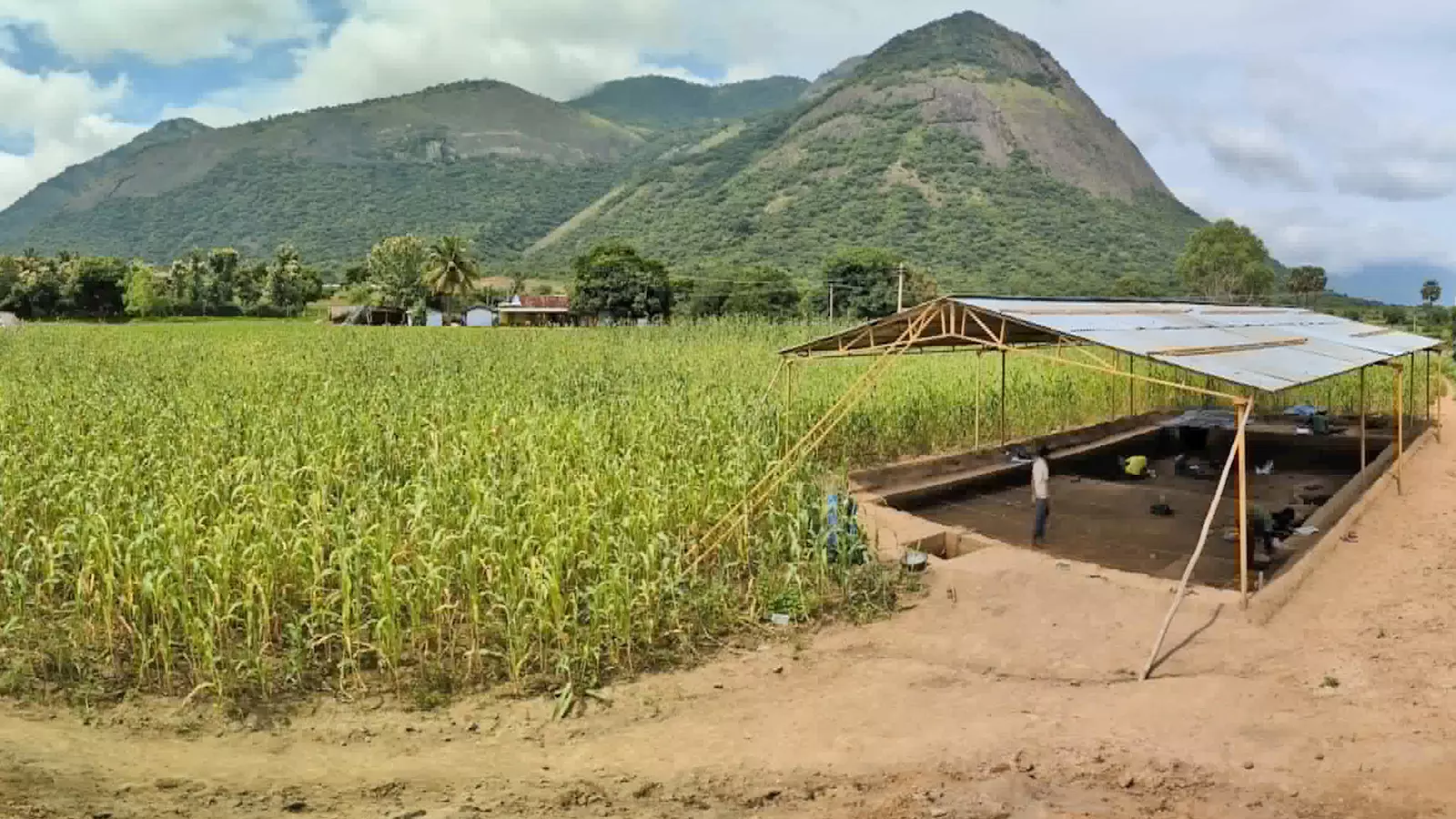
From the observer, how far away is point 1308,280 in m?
69.1

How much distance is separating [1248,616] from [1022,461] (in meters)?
6.39

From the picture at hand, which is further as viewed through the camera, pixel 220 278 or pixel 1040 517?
pixel 220 278

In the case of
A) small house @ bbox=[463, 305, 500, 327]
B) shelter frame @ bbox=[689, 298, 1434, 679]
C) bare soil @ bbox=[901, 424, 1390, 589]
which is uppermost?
small house @ bbox=[463, 305, 500, 327]

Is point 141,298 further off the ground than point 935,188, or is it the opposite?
point 935,188

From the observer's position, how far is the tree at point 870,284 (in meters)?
51.6

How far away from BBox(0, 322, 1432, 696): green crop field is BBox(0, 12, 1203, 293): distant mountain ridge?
52.7m

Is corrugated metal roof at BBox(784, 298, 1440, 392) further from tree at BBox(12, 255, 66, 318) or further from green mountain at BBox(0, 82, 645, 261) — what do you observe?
green mountain at BBox(0, 82, 645, 261)

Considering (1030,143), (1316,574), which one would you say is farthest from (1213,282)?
(1316,574)

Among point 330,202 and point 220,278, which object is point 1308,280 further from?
point 330,202

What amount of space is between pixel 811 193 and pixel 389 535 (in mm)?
92291

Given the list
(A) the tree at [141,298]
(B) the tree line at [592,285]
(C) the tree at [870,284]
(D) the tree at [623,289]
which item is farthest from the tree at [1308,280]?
(A) the tree at [141,298]

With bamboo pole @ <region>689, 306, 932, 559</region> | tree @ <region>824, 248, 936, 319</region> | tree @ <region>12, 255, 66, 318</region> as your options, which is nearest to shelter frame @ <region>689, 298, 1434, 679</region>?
bamboo pole @ <region>689, 306, 932, 559</region>

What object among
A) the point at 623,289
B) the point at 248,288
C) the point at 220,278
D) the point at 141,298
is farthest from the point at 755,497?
the point at 220,278

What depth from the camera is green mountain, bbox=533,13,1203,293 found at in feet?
255
